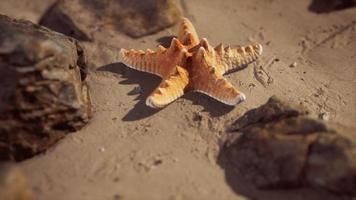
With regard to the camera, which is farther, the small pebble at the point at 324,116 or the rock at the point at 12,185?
the small pebble at the point at 324,116

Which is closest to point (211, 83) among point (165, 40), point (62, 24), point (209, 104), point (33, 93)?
point (209, 104)

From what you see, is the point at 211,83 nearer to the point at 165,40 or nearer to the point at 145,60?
the point at 145,60

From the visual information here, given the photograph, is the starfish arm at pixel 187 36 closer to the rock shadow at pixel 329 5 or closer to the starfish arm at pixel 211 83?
the starfish arm at pixel 211 83

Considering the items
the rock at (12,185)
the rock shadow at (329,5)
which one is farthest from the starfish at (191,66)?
the rock shadow at (329,5)

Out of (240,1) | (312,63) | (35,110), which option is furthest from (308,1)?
(35,110)

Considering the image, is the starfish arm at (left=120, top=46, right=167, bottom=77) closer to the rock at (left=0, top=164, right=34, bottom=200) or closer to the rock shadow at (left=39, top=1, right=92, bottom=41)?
the rock shadow at (left=39, top=1, right=92, bottom=41)

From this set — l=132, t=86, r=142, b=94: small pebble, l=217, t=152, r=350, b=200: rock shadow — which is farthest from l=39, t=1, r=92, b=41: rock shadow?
l=217, t=152, r=350, b=200: rock shadow

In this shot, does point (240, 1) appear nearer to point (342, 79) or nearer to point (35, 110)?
point (342, 79)
